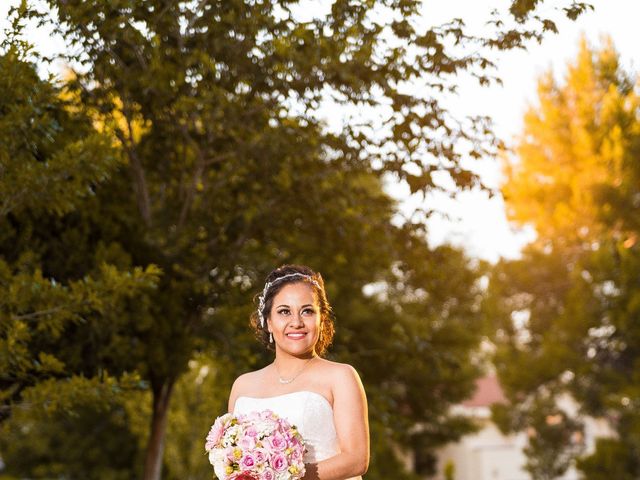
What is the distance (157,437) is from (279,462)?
8.60 metres

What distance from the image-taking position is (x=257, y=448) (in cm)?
461

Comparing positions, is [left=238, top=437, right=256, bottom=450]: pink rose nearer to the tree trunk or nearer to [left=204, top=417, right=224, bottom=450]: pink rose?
[left=204, top=417, right=224, bottom=450]: pink rose

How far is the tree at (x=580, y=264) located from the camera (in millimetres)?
26438

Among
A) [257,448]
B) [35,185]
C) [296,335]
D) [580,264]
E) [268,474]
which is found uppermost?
[580,264]

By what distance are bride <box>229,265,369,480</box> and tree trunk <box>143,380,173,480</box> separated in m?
7.66

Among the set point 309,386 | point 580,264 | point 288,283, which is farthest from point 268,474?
point 580,264

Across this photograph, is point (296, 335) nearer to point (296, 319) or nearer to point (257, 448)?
point (296, 319)

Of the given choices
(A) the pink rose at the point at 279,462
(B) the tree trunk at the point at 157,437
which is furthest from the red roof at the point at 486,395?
(A) the pink rose at the point at 279,462

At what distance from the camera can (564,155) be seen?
31.7 meters

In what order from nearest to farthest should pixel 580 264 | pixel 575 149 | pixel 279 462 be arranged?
pixel 279 462
pixel 580 264
pixel 575 149

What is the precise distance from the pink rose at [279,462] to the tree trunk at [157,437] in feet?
26.3

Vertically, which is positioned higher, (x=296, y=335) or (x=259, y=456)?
(x=296, y=335)

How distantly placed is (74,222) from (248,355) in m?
3.30

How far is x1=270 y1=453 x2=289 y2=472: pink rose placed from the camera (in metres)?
4.59
